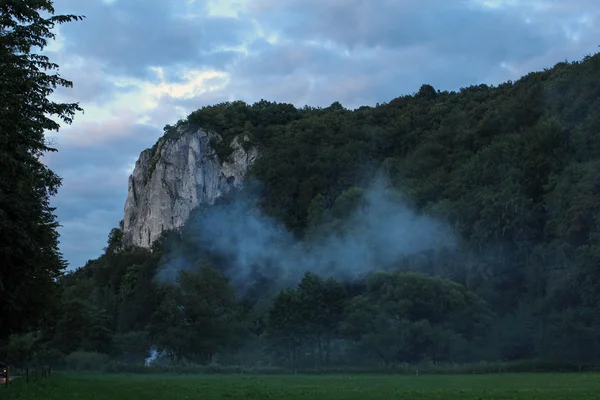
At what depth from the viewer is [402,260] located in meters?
112

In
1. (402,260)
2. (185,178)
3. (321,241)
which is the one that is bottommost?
(402,260)

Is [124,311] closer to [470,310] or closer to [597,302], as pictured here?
[470,310]

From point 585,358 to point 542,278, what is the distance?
1674cm

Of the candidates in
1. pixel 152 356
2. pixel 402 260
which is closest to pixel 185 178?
pixel 152 356

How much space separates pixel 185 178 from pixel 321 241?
153ft

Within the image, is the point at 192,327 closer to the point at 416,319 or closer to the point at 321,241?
the point at 321,241

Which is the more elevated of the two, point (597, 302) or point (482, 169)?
point (482, 169)

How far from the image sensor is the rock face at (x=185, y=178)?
158375mm

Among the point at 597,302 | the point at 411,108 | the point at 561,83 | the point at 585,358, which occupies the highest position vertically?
the point at 411,108

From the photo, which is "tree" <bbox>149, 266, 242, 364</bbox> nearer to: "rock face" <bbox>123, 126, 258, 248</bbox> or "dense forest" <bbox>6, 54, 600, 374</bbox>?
"dense forest" <bbox>6, 54, 600, 374</bbox>

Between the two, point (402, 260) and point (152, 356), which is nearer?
point (152, 356)

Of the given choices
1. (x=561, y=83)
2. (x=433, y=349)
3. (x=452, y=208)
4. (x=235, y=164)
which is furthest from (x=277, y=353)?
(x=235, y=164)

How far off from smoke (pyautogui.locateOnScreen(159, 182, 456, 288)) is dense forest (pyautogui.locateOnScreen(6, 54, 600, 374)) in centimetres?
36

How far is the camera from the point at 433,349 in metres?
86.2
